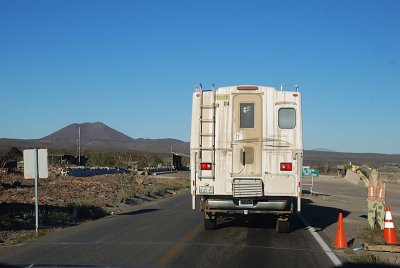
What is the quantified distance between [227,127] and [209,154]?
799 mm

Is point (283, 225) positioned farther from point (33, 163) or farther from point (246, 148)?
point (33, 163)

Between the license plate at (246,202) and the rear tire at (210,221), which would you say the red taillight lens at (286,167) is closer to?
the license plate at (246,202)

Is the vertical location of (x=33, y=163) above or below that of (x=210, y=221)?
above

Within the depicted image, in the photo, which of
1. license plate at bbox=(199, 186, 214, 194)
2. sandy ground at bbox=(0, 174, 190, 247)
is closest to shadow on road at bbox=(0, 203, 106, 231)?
sandy ground at bbox=(0, 174, 190, 247)

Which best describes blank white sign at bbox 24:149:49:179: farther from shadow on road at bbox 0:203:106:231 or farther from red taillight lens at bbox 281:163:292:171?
red taillight lens at bbox 281:163:292:171

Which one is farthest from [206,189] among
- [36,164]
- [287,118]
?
[36,164]

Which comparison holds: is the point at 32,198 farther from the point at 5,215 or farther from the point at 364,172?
Result: the point at 364,172

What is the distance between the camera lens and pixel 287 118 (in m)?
13.7

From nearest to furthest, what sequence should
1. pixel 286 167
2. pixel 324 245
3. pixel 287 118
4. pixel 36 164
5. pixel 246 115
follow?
pixel 324 245 → pixel 286 167 → pixel 287 118 → pixel 246 115 → pixel 36 164

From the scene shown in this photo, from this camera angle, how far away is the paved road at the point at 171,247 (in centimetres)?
1016

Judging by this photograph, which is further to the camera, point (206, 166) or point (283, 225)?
point (283, 225)

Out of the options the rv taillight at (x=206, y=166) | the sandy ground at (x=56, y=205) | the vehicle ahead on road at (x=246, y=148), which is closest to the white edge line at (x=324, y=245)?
the vehicle ahead on road at (x=246, y=148)

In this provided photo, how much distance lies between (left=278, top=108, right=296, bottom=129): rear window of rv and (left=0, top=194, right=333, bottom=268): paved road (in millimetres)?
2730

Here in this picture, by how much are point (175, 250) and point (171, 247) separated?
396mm
